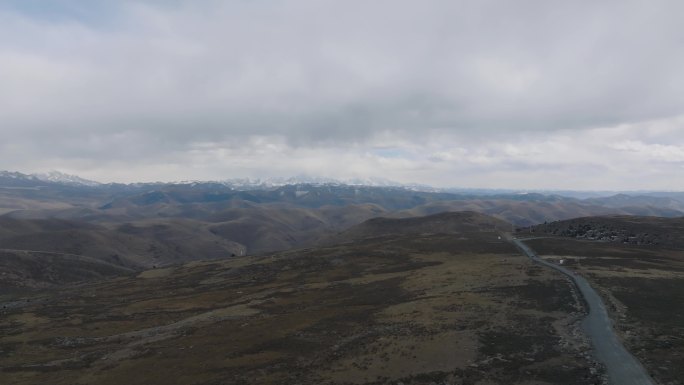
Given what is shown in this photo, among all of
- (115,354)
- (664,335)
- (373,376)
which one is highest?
(664,335)

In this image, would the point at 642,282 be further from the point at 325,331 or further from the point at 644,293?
the point at 325,331

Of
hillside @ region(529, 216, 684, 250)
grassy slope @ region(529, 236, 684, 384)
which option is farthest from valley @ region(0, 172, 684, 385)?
hillside @ region(529, 216, 684, 250)

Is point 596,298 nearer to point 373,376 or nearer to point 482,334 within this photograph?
point 482,334

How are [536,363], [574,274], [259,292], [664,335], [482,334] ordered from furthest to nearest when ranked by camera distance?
[259,292], [574,274], [482,334], [664,335], [536,363]

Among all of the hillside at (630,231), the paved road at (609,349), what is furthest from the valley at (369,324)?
the hillside at (630,231)

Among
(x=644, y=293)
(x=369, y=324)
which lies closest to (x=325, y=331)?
(x=369, y=324)

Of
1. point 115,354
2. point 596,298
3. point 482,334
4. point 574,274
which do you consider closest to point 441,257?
point 574,274
